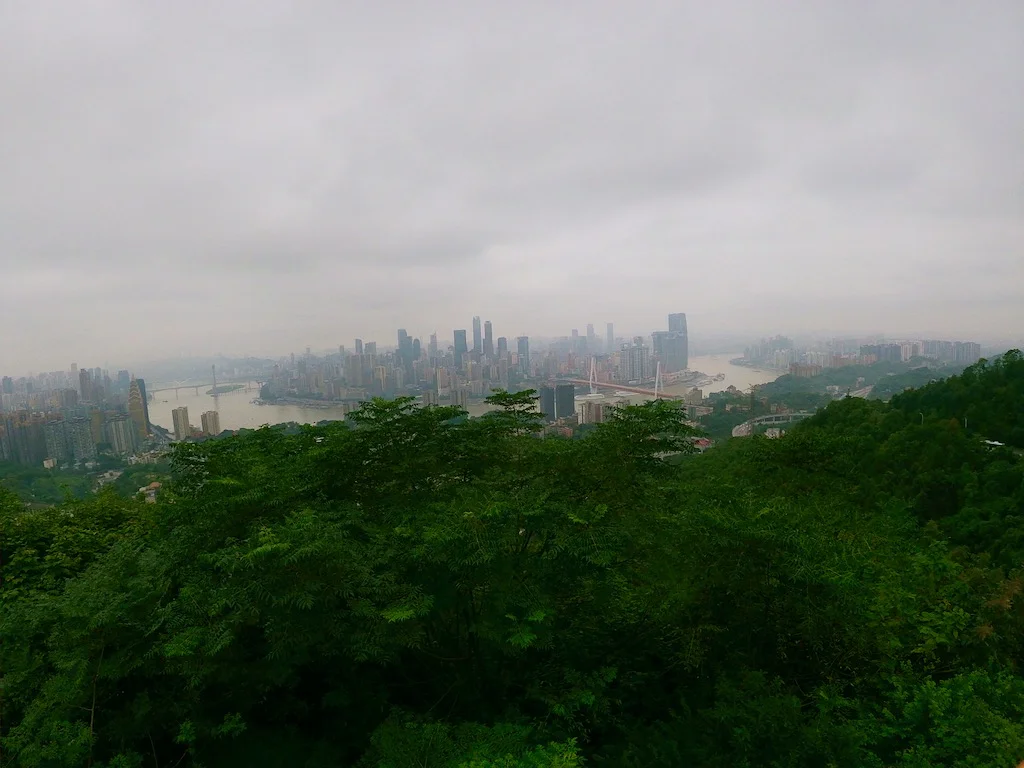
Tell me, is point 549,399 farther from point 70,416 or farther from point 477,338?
point 70,416

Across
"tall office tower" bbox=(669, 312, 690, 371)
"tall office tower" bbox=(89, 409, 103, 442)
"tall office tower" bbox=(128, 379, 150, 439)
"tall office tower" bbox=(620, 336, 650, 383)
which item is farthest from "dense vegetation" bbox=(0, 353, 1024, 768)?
"tall office tower" bbox=(669, 312, 690, 371)

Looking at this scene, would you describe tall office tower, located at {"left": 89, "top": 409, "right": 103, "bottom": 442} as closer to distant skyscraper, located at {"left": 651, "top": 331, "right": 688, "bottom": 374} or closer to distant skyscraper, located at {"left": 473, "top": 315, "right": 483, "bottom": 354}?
distant skyscraper, located at {"left": 473, "top": 315, "right": 483, "bottom": 354}

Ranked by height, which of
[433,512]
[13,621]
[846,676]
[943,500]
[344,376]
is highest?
[344,376]

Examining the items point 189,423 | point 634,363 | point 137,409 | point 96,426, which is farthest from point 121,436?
point 634,363

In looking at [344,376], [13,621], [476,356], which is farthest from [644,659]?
[476,356]

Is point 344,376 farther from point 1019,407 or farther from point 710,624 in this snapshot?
point 1019,407

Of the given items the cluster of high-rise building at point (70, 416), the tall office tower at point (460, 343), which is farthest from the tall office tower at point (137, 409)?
the tall office tower at point (460, 343)

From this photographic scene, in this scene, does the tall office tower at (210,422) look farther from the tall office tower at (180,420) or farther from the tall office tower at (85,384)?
the tall office tower at (85,384)
